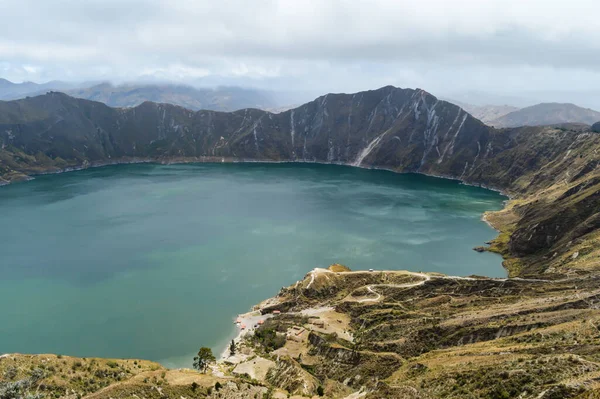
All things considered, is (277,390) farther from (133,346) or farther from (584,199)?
(584,199)

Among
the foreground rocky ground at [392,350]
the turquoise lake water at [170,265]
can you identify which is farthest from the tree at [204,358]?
the turquoise lake water at [170,265]

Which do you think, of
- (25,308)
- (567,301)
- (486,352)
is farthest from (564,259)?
(25,308)

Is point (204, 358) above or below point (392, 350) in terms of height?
below

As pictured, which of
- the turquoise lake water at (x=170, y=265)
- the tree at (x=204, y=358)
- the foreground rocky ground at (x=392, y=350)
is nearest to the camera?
the foreground rocky ground at (x=392, y=350)

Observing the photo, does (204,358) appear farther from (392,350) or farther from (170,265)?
(170,265)

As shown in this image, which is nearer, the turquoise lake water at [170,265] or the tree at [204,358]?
the tree at [204,358]

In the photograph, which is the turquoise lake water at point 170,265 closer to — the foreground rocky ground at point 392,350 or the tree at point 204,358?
the tree at point 204,358

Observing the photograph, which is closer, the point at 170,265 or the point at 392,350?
the point at 392,350

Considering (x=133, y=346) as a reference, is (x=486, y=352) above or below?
above

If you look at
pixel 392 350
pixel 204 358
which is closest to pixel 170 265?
pixel 204 358

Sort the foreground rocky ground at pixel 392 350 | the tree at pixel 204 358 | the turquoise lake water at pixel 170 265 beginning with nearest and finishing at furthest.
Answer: the foreground rocky ground at pixel 392 350, the tree at pixel 204 358, the turquoise lake water at pixel 170 265

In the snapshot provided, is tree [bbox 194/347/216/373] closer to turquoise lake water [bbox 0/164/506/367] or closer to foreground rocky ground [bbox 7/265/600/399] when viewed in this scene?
foreground rocky ground [bbox 7/265/600/399]
